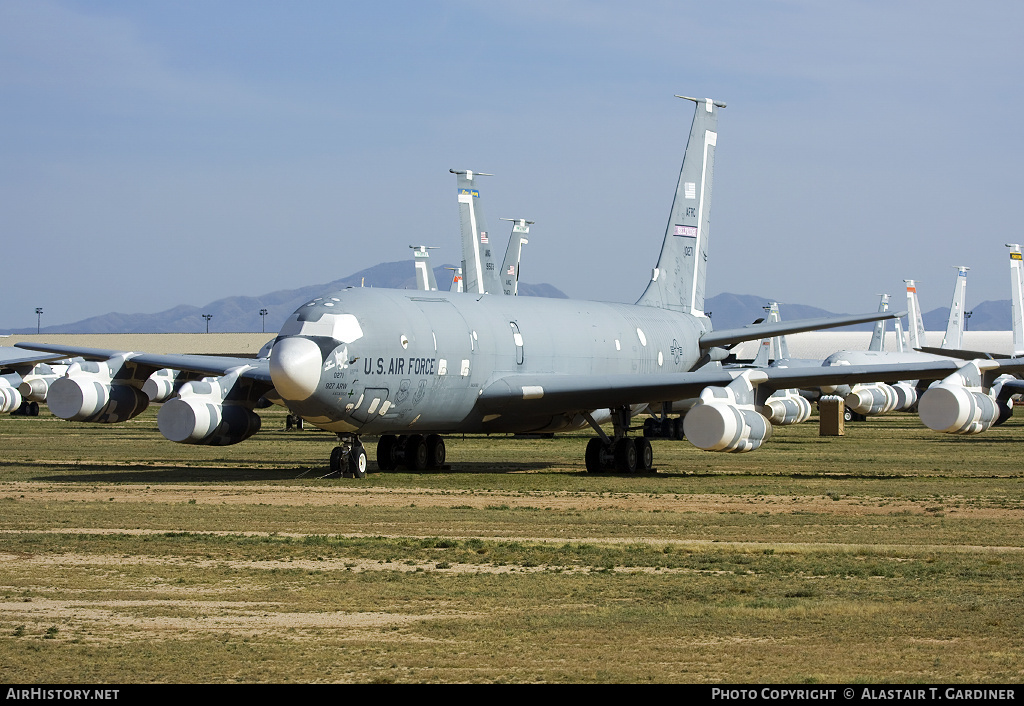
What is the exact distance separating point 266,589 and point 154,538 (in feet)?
15.0

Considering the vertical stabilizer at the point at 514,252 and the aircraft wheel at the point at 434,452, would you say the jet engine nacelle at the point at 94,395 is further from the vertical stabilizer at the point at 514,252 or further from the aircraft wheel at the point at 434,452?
the vertical stabilizer at the point at 514,252

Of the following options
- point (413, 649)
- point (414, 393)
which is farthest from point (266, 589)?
point (414, 393)

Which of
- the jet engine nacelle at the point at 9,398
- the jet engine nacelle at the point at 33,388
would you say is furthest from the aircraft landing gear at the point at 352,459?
the jet engine nacelle at the point at 33,388

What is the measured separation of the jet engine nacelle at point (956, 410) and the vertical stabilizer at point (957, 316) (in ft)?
190

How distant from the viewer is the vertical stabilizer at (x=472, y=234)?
180 feet

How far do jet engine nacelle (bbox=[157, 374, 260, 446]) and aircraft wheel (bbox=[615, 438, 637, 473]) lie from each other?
837 centimetres

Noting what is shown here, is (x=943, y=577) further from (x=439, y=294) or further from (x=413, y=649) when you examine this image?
(x=439, y=294)

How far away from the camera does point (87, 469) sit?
30656 millimetres

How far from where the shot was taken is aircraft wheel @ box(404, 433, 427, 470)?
30656 mm

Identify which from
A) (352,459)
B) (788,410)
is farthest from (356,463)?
(788,410)

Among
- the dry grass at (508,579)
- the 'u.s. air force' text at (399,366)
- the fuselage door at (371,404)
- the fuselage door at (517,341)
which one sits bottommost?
the dry grass at (508,579)

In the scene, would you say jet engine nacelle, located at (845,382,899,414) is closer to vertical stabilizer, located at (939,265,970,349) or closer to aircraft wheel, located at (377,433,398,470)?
vertical stabilizer, located at (939,265,970,349)

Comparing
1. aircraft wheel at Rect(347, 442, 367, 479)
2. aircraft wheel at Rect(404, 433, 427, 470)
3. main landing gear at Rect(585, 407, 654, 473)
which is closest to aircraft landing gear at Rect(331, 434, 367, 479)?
aircraft wheel at Rect(347, 442, 367, 479)

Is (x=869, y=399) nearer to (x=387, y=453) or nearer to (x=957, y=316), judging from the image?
(x=957, y=316)
